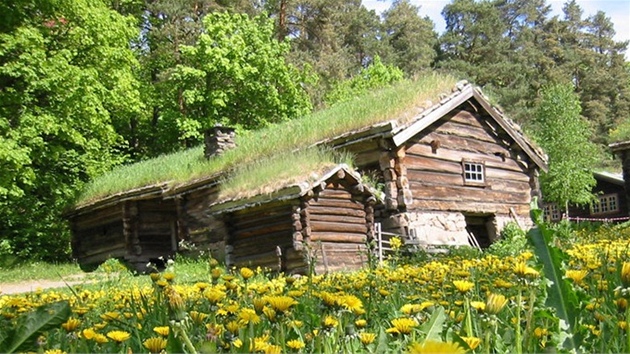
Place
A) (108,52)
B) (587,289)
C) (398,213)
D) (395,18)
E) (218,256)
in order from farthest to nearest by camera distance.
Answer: (395,18) < (108,52) < (218,256) < (398,213) < (587,289)

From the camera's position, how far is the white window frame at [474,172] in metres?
A: 17.2

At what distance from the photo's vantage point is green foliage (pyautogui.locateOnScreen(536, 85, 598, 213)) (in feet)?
108

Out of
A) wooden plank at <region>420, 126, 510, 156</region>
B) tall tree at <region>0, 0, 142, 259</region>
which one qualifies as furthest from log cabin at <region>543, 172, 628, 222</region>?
tall tree at <region>0, 0, 142, 259</region>

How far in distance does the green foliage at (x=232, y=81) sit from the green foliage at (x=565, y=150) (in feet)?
44.6

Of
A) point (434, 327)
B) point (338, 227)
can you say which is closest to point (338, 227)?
point (338, 227)

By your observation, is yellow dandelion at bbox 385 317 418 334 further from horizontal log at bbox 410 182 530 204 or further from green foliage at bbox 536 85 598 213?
green foliage at bbox 536 85 598 213

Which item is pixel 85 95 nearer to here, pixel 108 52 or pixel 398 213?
pixel 108 52

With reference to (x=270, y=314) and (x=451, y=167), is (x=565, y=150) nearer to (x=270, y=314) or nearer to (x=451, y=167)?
(x=451, y=167)

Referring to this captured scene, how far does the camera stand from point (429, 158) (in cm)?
1630

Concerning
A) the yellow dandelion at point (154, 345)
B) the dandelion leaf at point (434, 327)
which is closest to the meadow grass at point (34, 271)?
the yellow dandelion at point (154, 345)

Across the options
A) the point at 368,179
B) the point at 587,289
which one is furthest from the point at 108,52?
the point at 587,289

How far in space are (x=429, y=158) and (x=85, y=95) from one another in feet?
31.2

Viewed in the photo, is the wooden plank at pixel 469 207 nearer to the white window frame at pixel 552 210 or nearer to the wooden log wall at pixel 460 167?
the wooden log wall at pixel 460 167

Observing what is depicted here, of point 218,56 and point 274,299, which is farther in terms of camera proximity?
point 218,56
